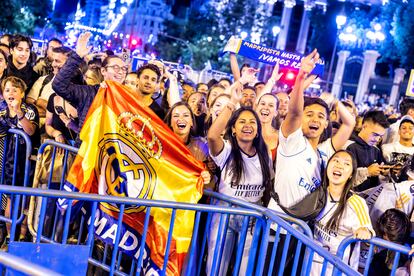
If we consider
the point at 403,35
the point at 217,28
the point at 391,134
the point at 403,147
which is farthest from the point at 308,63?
the point at 217,28

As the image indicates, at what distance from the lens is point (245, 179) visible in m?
5.96

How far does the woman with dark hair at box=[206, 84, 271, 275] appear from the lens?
5945 millimetres

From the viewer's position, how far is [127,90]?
580cm

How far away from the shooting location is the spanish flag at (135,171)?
5.34 meters

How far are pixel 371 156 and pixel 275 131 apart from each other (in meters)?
1.30

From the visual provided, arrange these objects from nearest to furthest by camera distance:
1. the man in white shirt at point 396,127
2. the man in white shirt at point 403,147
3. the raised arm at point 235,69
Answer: the man in white shirt at point 403,147, the raised arm at point 235,69, the man in white shirt at point 396,127

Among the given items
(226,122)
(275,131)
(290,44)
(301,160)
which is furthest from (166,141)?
(290,44)

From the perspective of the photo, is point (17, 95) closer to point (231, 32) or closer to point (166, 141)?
point (166, 141)

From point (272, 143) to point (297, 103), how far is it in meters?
1.09

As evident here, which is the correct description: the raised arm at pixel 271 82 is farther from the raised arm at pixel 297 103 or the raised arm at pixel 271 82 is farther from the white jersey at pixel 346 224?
the white jersey at pixel 346 224

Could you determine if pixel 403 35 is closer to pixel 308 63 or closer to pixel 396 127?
pixel 396 127

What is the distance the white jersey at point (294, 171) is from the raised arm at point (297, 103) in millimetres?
59

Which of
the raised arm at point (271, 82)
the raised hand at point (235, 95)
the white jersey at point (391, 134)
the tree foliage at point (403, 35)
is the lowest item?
the white jersey at point (391, 134)

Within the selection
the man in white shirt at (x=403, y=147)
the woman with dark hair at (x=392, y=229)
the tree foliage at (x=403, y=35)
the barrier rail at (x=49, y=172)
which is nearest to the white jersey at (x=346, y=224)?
the woman with dark hair at (x=392, y=229)
